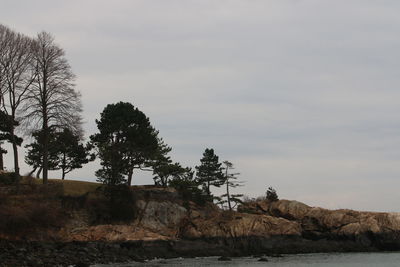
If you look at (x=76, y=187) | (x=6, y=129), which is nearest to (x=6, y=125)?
(x=6, y=129)

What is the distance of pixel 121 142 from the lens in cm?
7062

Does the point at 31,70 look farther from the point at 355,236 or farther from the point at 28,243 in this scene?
the point at 355,236

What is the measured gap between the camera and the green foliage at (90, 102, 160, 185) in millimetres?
69125

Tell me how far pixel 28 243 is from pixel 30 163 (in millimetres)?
24643

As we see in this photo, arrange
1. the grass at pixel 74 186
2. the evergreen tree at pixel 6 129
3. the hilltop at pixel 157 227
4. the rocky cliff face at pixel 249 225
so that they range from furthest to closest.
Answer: the rocky cliff face at pixel 249 225
the grass at pixel 74 186
the evergreen tree at pixel 6 129
the hilltop at pixel 157 227

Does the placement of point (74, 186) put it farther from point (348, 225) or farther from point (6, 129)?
point (348, 225)

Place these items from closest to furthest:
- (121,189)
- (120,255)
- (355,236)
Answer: (120,255) < (121,189) < (355,236)

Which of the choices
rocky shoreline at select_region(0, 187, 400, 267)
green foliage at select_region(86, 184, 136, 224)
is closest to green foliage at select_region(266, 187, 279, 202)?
rocky shoreline at select_region(0, 187, 400, 267)

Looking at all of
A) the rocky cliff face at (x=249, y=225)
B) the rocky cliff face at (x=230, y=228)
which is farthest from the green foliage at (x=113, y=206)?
the rocky cliff face at (x=249, y=225)

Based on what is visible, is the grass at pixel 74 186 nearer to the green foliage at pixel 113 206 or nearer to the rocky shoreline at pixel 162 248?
the green foliage at pixel 113 206

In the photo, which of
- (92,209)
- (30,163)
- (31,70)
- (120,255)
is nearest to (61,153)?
(30,163)

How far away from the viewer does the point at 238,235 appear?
70562 millimetres

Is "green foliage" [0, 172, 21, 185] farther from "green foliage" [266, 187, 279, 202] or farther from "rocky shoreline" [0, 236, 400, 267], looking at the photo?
"green foliage" [266, 187, 279, 202]

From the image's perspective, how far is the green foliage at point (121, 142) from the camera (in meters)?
69.1
